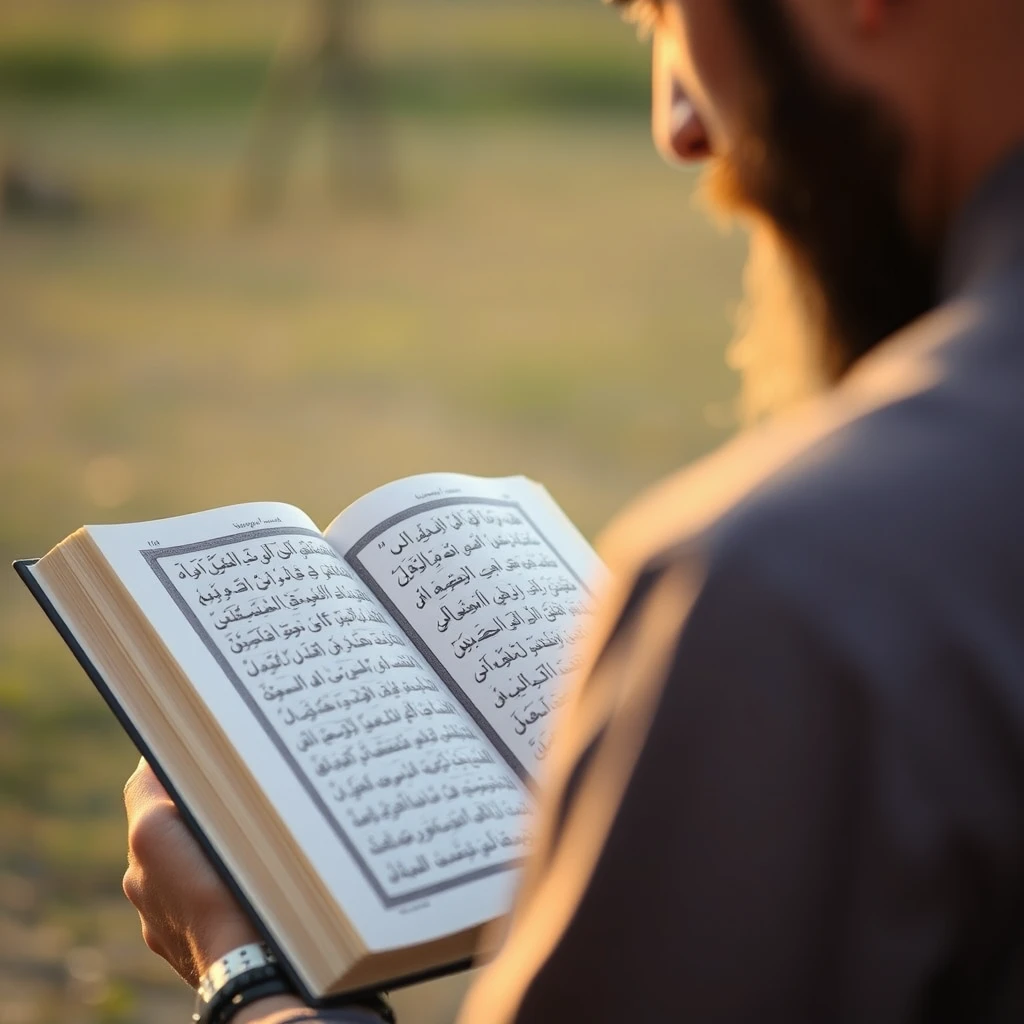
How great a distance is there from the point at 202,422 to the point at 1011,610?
16.3 feet

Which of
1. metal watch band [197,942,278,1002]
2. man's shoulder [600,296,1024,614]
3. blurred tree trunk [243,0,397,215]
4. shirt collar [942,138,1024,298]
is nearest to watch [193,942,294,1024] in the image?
metal watch band [197,942,278,1002]

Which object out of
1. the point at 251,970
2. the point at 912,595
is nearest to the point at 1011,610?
the point at 912,595

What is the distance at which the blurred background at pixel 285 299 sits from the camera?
3158 mm

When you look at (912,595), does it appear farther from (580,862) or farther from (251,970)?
(251,970)

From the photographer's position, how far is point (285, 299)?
24.1ft

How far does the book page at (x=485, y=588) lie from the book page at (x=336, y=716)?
0.02 metres

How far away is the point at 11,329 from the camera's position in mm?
6441

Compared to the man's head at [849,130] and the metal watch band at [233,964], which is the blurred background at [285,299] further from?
the man's head at [849,130]

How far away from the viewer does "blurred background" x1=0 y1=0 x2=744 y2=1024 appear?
316 cm

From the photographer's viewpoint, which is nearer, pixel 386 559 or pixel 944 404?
pixel 944 404

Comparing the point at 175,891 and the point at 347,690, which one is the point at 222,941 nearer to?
the point at 175,891

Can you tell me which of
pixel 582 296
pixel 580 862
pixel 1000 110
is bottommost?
pixel 582 296

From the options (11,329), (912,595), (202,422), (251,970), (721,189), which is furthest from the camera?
(11,329)

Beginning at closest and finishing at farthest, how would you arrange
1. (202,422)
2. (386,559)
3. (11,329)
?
1. (386,559)
2. (202,422)
3. (11,329)
